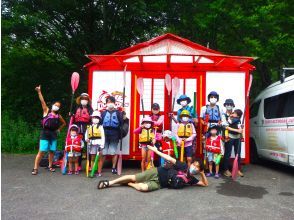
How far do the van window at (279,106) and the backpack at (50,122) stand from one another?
16.3 ft

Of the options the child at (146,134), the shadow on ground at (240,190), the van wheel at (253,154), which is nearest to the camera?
the shadow on ground at (240,190)

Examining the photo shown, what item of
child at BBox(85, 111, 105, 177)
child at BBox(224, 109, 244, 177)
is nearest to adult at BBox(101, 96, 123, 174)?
child at BBox(85, 111, 105, 177)

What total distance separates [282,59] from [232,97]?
5.08 metres

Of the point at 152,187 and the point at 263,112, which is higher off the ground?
the point at 263,112

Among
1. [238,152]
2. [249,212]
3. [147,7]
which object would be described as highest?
[147,7]

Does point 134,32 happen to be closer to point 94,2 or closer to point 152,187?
point 94,2

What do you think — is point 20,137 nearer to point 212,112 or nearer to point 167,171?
point 212,112

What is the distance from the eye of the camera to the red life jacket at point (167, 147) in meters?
7.63

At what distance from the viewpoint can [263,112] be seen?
932cm

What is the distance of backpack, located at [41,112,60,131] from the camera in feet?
25.1

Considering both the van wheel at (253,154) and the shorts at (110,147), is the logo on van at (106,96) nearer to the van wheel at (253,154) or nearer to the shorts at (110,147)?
the shorts at (110,147)

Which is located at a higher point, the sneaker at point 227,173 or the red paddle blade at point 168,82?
the red paddle blade at point 168,82

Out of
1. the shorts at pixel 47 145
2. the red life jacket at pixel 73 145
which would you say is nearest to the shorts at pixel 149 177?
the red life jacket at pixel 73 145

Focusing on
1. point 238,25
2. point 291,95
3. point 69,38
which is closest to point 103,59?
point 291,95
